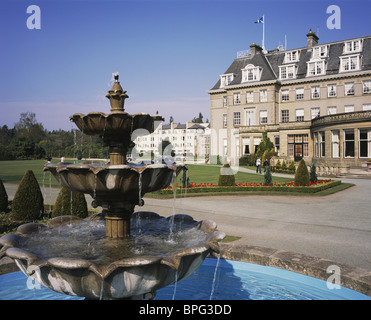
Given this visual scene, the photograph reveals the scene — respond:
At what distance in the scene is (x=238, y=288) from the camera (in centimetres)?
598

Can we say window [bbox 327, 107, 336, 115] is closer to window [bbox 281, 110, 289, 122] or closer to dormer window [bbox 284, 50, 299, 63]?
window [bbox 281, 110, 289, 122]

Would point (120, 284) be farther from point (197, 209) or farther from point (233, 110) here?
point (233, 110)

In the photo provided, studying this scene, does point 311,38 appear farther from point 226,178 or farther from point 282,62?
point 226,178

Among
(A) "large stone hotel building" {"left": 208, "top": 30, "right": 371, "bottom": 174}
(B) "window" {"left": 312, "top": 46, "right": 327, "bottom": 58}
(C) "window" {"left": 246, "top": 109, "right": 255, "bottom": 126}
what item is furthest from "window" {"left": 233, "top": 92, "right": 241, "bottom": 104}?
(B) "window" {"left": 312, "top": 46, "right": 327, "bottom": 58}

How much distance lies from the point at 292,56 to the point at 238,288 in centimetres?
4727

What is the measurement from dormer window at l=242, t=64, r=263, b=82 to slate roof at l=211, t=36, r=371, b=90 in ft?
2.16

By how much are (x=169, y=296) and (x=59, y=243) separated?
2223 mm

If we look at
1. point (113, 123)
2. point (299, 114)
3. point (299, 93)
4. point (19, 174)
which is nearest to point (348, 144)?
point (299, 114)

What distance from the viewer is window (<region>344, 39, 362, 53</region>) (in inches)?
1631

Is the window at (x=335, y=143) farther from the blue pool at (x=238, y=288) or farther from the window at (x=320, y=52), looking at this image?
the blue pool at (x=238, y=288)

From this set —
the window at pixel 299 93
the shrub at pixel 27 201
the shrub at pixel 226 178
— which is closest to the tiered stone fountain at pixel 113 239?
the shrub at pixel 27 201

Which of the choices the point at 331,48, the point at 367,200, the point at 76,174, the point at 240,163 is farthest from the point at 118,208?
the point at 331,48
